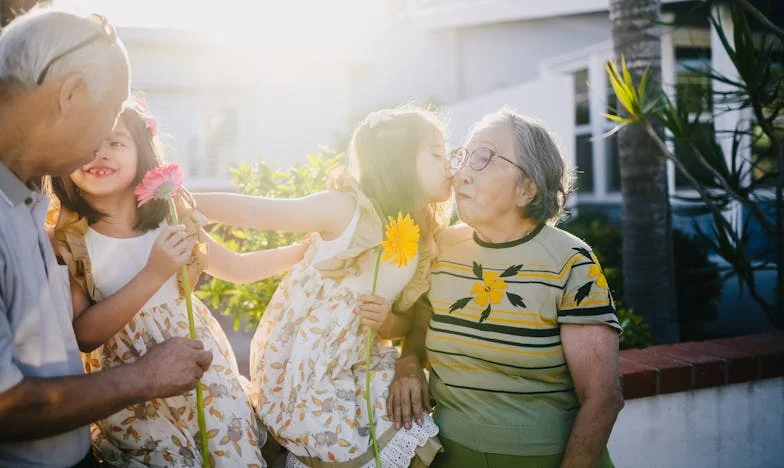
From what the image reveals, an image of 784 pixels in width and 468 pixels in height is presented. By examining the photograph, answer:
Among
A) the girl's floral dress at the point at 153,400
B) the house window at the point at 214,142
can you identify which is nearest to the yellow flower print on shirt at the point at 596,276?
the girl's floral dress at the point at 153,400

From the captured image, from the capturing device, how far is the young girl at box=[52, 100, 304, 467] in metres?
1.95

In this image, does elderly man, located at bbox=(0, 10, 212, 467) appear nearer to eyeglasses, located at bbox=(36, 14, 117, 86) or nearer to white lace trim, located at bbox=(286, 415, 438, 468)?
eyeglasses, located at bbox=(36, 14, 117, 86)

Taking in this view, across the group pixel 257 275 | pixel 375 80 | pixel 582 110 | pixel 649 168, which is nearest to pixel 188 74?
pixel 375 80

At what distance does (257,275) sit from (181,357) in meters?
0.75

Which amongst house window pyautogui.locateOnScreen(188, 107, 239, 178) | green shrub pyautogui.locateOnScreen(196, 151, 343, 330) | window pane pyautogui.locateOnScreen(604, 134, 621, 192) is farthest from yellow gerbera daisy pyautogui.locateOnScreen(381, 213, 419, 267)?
house window pyautogui.locateOnScreen(188, 107, 239, 178)

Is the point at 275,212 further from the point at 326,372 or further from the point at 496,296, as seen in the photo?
the point at 496,296

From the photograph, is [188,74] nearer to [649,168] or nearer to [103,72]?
[649,168]

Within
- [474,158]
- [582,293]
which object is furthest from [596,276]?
[474,158]

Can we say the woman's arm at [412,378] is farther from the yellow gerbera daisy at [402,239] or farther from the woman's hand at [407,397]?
the yellow gerbera daisy at [402,239]

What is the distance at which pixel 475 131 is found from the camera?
2.39 metres

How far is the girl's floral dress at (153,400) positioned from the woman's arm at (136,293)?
0.11 metres

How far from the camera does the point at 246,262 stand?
2436mm

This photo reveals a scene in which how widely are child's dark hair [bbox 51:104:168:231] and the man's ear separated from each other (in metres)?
0.49

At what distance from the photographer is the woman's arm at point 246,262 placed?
7.83ft
